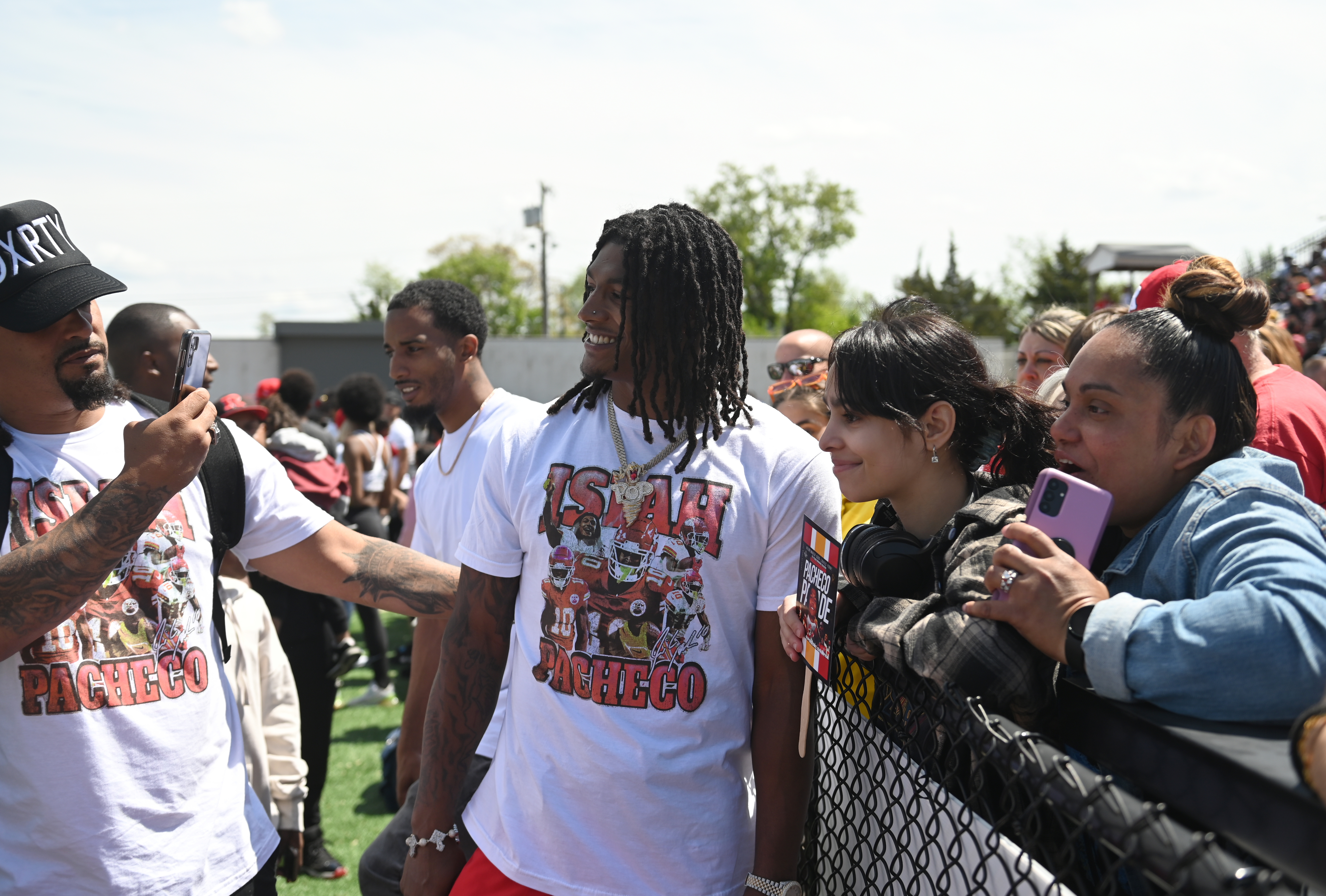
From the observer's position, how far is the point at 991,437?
1.85 m

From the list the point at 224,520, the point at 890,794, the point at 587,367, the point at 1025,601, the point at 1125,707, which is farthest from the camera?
the point at 224,520

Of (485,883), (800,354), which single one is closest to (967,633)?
(485,883)

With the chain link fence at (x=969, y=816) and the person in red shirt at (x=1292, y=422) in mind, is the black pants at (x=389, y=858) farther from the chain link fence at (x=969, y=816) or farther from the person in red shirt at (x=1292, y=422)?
the person in red shirt at (x=1292, y=422)

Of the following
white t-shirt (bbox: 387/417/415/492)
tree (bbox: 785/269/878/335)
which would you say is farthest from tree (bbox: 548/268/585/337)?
white t-shirt (bbox: 387/417/415/492)

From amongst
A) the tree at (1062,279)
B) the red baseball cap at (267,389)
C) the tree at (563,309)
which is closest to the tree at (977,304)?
the tree at (1062,279)

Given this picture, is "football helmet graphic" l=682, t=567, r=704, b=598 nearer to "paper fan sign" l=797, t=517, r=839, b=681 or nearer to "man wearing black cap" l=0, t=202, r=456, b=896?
"paper fan sign" l=797, t=517, r=839, b=681

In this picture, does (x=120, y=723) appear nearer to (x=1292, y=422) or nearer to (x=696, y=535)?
(x=696, y=535)

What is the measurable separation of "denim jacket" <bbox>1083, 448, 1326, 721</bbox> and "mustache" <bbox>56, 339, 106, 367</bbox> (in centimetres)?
221

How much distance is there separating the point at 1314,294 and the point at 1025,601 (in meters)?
22.8

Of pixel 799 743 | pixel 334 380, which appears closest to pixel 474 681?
pixel 799 743

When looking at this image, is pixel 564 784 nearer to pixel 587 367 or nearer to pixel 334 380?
pixel 587 367

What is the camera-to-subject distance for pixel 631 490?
6.38 feet

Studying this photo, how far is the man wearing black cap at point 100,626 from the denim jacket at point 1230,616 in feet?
6.07
